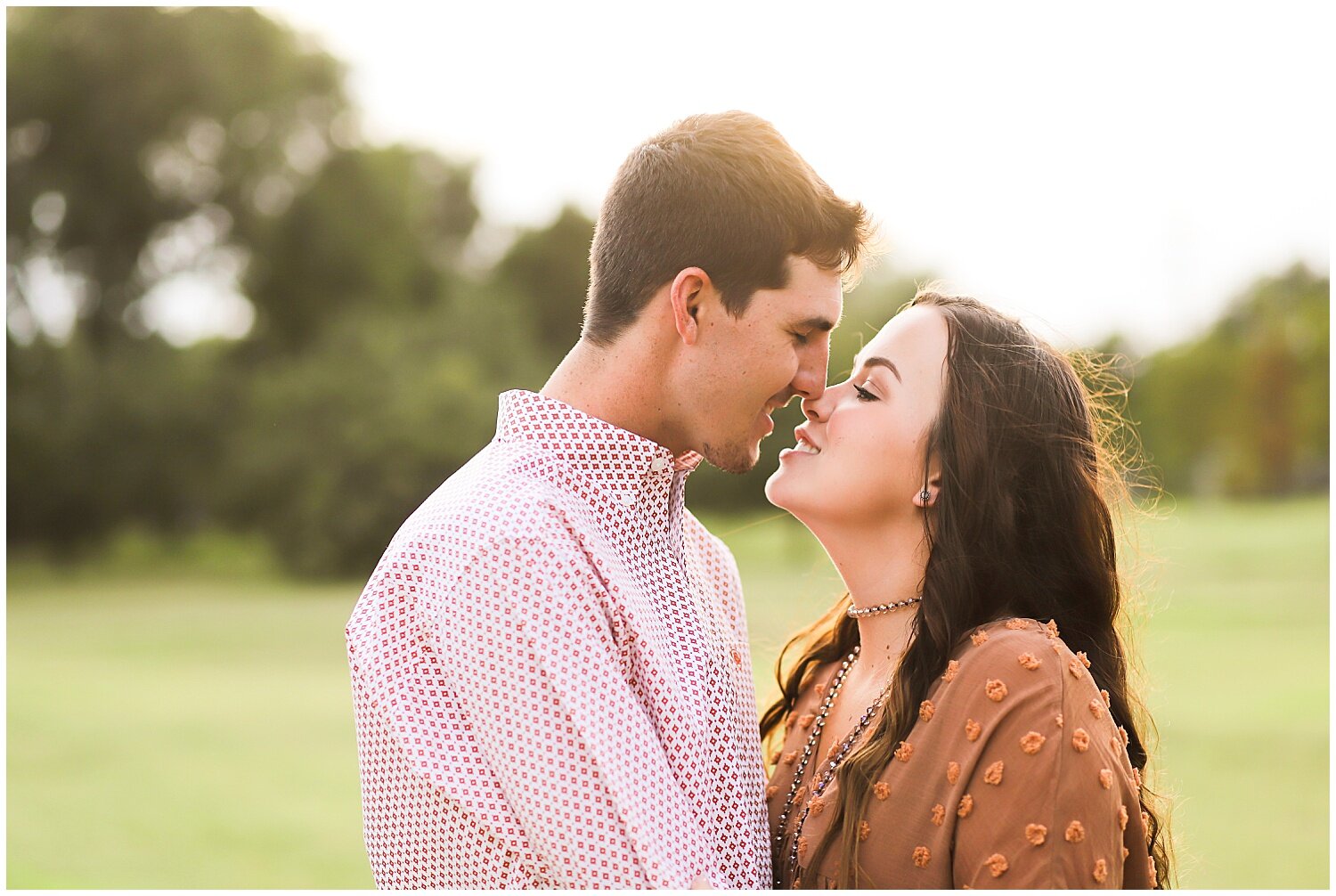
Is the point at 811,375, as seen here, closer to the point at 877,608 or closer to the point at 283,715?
the point at 877,608

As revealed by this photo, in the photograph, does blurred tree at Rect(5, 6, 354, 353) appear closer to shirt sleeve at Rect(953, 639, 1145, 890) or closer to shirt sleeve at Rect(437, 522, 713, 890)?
shirt sleeve at Rect(437, 522, 713, 890)

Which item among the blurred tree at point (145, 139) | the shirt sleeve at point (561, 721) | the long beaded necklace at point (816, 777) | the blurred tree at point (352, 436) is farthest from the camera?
the blurred tree at point (145, 139)

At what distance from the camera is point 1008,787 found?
8.53 feet

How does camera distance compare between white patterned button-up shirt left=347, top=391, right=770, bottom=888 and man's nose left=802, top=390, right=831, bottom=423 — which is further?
man's nose left=802, top=390, right=831, bottom=423

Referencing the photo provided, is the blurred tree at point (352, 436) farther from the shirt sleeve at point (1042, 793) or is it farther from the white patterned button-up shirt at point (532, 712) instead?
the shirt sleeve at point (1042, 793)

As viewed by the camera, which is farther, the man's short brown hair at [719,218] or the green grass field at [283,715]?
the green grass field at [283,715]

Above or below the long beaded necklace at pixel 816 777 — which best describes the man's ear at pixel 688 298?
above

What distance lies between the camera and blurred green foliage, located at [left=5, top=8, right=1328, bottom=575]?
88.4ft

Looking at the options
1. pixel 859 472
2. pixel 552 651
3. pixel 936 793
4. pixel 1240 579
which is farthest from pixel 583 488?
pixel 1240 579

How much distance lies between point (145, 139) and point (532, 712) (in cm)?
2999

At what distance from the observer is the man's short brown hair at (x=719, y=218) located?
2.95 m

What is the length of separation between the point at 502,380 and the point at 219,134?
8.47 metres

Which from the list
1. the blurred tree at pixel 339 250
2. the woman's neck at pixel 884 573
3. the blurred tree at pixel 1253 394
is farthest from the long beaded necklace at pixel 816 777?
the blurred tree at pixel 339 250

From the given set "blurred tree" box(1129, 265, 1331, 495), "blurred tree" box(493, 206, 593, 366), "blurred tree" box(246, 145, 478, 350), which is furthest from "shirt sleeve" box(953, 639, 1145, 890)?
"blurred tree" box(493, 206, 593, 366)
